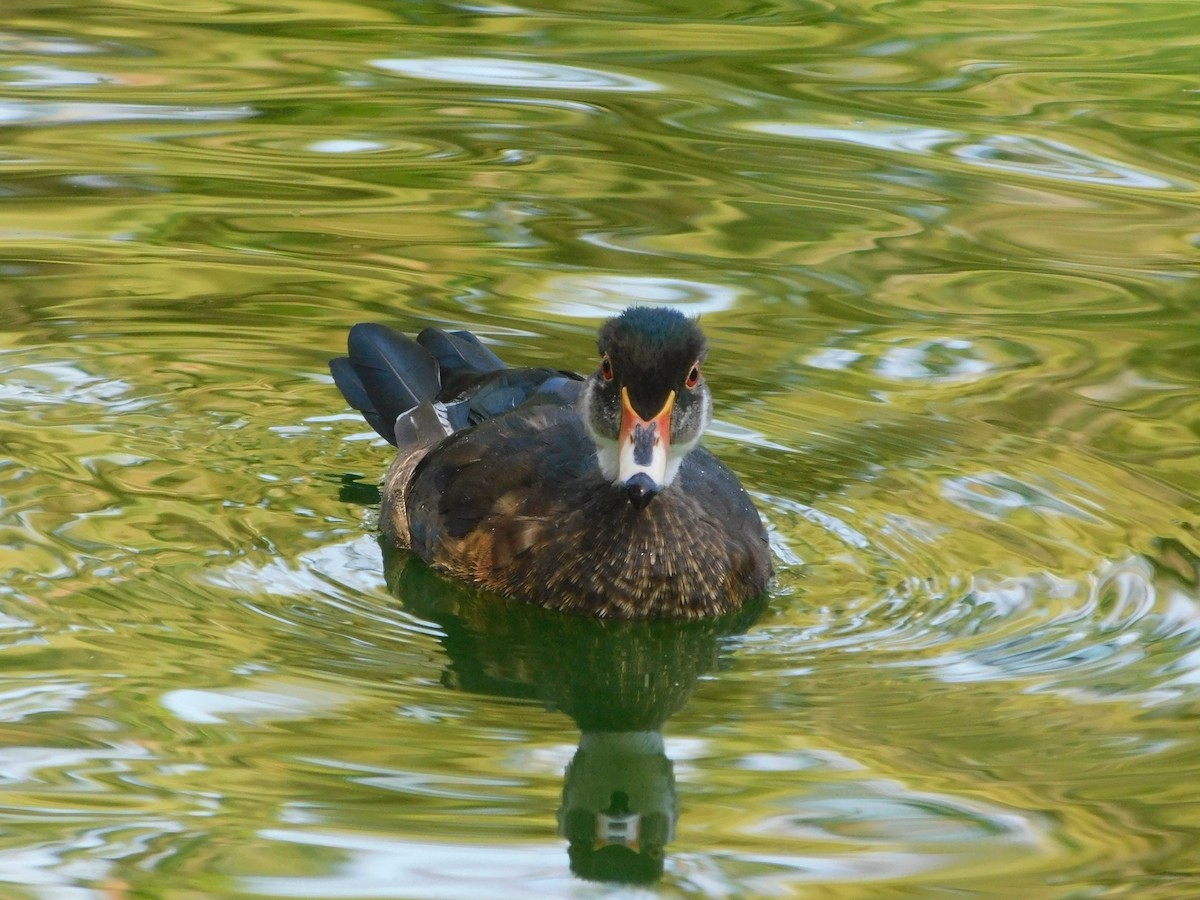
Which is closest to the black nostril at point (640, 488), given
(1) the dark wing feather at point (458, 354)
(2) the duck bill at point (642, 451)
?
(2) the duck bill at point (642, 451)

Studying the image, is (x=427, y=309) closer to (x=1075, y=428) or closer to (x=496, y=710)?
(x=1075, y=428)

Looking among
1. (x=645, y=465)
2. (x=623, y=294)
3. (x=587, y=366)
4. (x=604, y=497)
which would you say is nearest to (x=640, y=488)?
(x=645, y=465)

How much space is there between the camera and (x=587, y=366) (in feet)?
30.6

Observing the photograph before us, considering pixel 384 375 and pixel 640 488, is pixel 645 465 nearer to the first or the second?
pixel 640 488

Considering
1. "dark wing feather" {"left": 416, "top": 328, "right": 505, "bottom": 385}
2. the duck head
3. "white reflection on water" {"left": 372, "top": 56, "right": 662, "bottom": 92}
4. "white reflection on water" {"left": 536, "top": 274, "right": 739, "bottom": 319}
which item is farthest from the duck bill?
"white reflection on water" {"left": 372, "top": 56, "right": 662, "bottom": 92}

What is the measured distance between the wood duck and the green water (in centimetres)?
14

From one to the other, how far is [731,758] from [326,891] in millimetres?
1362

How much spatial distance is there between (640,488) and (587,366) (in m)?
2.67

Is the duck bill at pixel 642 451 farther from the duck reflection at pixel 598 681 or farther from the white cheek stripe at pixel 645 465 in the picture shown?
the duck reflection at pixel 598 681

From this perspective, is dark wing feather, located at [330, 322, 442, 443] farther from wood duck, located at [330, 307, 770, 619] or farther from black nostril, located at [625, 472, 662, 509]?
black nostril, located at [625, 472, 662, 509]

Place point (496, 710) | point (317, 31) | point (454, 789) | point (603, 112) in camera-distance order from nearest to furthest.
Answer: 1. point (454, 789)
2. point (496, 710)
3. point (603, 112)
4. point (317, 31)

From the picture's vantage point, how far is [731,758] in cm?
597

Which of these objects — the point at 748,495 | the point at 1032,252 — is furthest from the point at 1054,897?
the point at 1032,252

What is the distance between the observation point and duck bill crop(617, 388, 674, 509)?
673 centimetres
